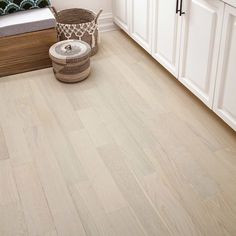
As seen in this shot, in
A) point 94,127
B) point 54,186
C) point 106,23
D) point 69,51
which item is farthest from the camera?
point 106,23

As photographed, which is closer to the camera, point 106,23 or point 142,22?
point 142,22

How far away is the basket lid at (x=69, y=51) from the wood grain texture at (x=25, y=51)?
0.44 feet

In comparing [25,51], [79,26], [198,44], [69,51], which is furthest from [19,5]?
[198,44]

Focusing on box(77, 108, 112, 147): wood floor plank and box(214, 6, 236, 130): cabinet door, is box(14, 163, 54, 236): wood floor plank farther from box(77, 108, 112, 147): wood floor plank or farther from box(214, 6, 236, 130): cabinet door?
box(214, 6, 236, 130): cabinet door

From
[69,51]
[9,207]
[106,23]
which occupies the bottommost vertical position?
[9,207]

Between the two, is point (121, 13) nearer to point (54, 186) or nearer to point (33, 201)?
point (54, 186)

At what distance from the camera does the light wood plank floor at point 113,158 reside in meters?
1.84

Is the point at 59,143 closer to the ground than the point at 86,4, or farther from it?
closer to the ground

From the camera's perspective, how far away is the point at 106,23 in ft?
12.0

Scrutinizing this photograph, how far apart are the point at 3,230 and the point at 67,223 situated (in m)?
0.29

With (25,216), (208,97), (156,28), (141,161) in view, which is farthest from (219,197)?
(156,28)

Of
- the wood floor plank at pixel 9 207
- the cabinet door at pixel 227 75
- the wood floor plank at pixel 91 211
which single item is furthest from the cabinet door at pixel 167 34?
the wood floor plank at pixel 9 207

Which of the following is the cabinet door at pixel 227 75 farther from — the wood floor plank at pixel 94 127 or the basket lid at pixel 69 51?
the basket lid at pixel 69 51

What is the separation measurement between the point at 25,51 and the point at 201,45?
1.36 metres
